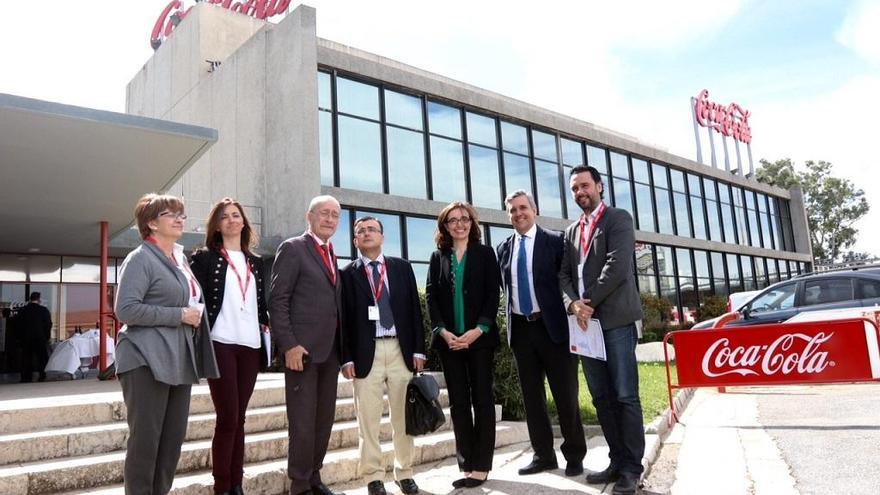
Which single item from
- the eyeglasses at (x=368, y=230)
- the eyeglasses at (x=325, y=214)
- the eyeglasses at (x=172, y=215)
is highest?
the eyeglasses at (x=325, y=214)

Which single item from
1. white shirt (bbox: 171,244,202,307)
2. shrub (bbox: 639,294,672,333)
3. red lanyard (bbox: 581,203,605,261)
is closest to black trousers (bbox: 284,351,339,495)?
white shirt (bbox: 171,244,202,307)

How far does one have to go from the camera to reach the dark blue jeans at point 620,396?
3906 mm

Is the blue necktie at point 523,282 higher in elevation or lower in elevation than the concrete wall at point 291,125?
lower

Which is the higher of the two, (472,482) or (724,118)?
(724,118)

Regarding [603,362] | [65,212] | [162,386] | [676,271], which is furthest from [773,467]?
[676,271]

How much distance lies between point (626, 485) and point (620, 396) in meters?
0.54

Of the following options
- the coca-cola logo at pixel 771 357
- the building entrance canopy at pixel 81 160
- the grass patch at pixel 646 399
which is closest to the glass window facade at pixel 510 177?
the building entrance canopy at pixel 81 160

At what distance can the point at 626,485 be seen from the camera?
3760 mm

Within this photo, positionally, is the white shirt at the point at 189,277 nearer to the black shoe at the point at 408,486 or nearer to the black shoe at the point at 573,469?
the black shoe at the point at 408,486

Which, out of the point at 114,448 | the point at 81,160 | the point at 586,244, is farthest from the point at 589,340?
the point at 81,160

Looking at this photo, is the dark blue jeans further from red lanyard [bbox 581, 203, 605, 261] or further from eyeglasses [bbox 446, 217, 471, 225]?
eyeglasses [bbox 446, 217, 471, 225]

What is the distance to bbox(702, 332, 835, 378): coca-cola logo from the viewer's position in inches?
277

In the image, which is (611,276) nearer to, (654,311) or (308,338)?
(308,338)

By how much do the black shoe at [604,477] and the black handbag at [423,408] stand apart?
41.7 inches
